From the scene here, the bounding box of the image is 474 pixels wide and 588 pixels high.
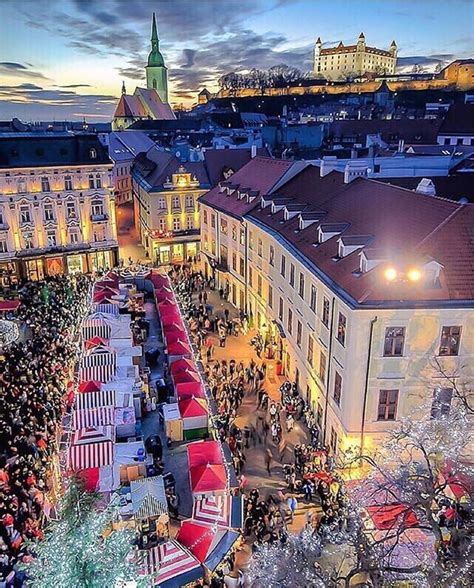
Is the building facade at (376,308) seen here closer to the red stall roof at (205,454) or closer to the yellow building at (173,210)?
the red stall roof at (205,454)

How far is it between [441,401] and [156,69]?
143 metres

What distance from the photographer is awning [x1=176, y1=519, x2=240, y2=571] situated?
15195mm

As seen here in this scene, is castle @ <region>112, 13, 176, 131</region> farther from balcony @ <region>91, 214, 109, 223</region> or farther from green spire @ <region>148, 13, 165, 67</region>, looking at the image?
balcony @ <region>91, 214, 109, 223</region>

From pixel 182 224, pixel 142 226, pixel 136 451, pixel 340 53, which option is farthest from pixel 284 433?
pixel 340 53

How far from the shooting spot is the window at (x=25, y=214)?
143 feet

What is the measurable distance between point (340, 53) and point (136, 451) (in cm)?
19852

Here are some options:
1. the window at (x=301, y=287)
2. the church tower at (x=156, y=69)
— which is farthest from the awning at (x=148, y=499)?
the church tower at (x=156, y=69)

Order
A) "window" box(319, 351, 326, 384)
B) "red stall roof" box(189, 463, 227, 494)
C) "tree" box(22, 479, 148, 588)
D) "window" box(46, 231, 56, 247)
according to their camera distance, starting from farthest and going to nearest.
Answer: "window" box(46, 231, 56, 247), "window" box(319, 351, 326, 384), "red stall roof" box(189, 463, 227, 494), "tree" box(22, 479, 148, 588)

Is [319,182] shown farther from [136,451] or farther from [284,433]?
[136,451]

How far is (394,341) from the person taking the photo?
19047mm

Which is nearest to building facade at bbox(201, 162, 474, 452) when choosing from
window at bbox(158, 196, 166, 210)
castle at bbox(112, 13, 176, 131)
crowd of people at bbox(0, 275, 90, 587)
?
crowd of people at bbox(0, 275, 90, 587)

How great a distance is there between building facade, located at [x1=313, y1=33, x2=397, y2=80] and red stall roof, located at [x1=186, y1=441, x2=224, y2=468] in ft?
610

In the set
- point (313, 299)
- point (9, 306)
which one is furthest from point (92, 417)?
point (9, 306)

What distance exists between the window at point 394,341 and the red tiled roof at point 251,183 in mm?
19510
